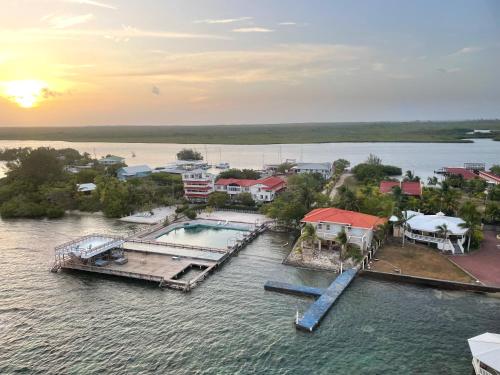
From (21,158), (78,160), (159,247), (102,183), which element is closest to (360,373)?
(159,247)

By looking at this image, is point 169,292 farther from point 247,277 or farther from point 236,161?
A: point 236,161

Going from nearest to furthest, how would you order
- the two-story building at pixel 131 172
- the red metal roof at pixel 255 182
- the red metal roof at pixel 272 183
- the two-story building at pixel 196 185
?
1. the red metal roof at pixel 272 183
2. the red metal roof at pixel 255 182
3. the two-story building at pixel 196 185
4. the two-story building at pixel 131 172

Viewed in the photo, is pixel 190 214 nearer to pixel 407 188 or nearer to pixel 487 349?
pixel 407 188

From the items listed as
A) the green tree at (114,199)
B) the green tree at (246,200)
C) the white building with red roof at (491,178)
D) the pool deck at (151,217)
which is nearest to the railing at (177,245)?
the pool deck at (151,217)

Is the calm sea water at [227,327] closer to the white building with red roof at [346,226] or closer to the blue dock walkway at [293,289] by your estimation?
the blue dock walkway at [293,289]

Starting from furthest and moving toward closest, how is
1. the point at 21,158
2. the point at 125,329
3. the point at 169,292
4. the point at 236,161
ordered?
the point at 236,161, the point at 21,158, the point at 169,292, the point at 125,329

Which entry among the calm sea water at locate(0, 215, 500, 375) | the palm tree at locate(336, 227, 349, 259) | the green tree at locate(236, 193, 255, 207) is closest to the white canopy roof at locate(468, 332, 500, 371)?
the calm sea water at locate(0, 215, 500, 375)

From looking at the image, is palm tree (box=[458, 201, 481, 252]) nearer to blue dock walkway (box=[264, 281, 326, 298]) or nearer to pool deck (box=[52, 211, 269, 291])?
blue dock walkway (box=[264, 281, 326, 298])
